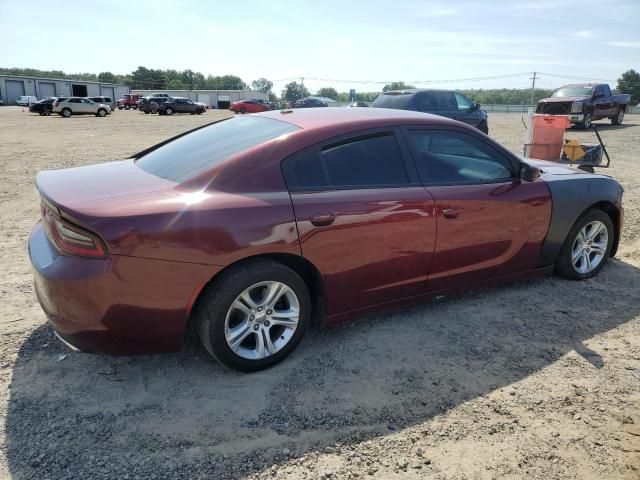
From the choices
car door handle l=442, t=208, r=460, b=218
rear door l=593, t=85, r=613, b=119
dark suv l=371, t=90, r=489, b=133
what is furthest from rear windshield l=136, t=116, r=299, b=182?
rear door l=593, t=85, r=613, b=119

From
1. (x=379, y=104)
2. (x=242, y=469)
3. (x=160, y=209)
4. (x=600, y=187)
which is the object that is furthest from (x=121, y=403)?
(x=379, y=104)

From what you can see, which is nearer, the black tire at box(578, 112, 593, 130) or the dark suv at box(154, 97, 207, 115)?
the black tire at box(578, 112, 593, 130)

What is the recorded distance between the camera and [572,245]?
4.44m

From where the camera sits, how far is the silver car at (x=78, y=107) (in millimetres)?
34062

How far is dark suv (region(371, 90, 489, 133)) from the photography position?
12086 millimetres

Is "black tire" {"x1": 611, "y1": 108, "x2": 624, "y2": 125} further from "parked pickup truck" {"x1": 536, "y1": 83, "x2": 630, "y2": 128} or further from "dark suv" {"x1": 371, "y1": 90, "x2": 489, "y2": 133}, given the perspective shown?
"dark suv" {"x1": 371, "y1": 90, "x2": 489, "y2": 133}

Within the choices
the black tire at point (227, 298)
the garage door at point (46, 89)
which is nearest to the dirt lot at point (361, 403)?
the black tire at point (227, 298)

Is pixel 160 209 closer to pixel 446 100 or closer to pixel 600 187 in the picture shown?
pixel 600 187

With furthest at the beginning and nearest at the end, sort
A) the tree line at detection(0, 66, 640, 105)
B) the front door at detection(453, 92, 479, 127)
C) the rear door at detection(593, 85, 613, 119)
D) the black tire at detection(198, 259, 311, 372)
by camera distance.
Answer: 1. the tree line at detection(0, 66, 640, 105)
2. the rear door at detection(593, 85, 613, 119)
3. the front door at detection(453, 92, 479, 127)
4. the black tire at detection(198, 259, 311, 372)

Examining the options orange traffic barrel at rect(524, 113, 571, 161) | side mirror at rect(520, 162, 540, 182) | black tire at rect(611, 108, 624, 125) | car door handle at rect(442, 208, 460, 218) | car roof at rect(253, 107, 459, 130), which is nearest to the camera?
→ car roof at rect(253, 107, 459, 130)

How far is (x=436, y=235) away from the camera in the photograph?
3.53 meters

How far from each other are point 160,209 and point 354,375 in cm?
154

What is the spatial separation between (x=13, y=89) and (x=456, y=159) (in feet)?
248

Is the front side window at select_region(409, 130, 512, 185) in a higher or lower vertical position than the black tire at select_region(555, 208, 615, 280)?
higher
